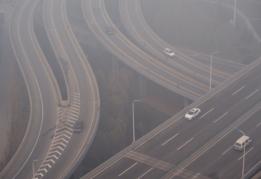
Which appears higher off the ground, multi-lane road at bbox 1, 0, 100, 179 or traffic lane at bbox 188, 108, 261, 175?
multi-lane road at bbox 1, 0, 100, 179

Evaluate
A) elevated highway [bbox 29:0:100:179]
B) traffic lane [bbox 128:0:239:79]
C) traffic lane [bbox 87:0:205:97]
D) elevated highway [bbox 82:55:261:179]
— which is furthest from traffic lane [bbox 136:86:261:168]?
traffic lane [bbox 128:0:239:79]

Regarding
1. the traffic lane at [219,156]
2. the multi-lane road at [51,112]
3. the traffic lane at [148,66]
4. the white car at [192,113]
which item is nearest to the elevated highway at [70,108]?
the multi-lane road at [51,112]

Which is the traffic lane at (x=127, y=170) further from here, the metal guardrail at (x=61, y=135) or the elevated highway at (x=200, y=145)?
the metal guardrail at (x=61, y=135)

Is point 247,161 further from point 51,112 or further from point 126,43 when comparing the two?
point 126,43

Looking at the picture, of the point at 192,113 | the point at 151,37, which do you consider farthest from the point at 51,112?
the point at 151,37

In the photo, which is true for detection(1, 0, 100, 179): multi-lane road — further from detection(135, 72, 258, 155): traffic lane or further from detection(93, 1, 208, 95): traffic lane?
detection(135, 72, 258, 155): traffic lane

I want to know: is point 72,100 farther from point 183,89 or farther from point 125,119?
point 183,89

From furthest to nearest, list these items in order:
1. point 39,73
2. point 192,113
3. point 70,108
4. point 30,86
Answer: point 39,73 < point 30,86 < point 70,108 < point 192,113

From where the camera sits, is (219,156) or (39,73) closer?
(219,156)
